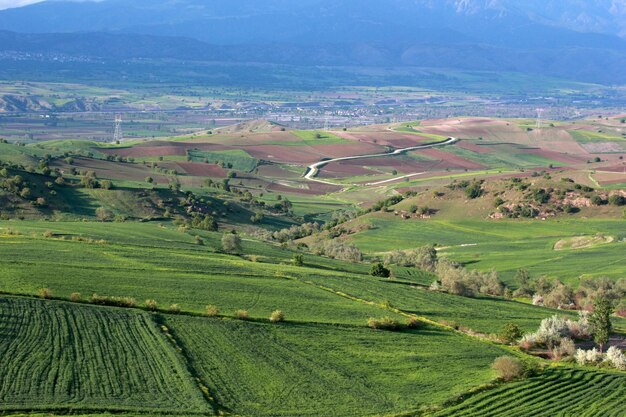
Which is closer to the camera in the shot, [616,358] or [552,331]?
[616,358]

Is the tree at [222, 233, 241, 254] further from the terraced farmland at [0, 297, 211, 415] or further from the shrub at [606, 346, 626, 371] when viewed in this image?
the shrub at [606, 346, 626, 371]

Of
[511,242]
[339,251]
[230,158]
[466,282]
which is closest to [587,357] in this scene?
[466,282]

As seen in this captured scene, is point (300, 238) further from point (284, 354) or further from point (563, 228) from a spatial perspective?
point (284, 354)

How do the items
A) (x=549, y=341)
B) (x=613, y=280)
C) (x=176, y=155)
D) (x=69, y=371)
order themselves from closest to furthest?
(x=69, y=371)
(x=549, y=341)
(x=613, y=280)
(x=176, y=155)

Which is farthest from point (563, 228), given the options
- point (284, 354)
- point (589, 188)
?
point (284, 354)

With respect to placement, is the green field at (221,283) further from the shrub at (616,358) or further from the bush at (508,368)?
the bush at (508,368)

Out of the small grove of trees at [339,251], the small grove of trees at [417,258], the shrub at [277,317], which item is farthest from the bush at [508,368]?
the small grove of trees at [339,251]

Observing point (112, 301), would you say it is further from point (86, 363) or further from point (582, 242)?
point (582, 242)
